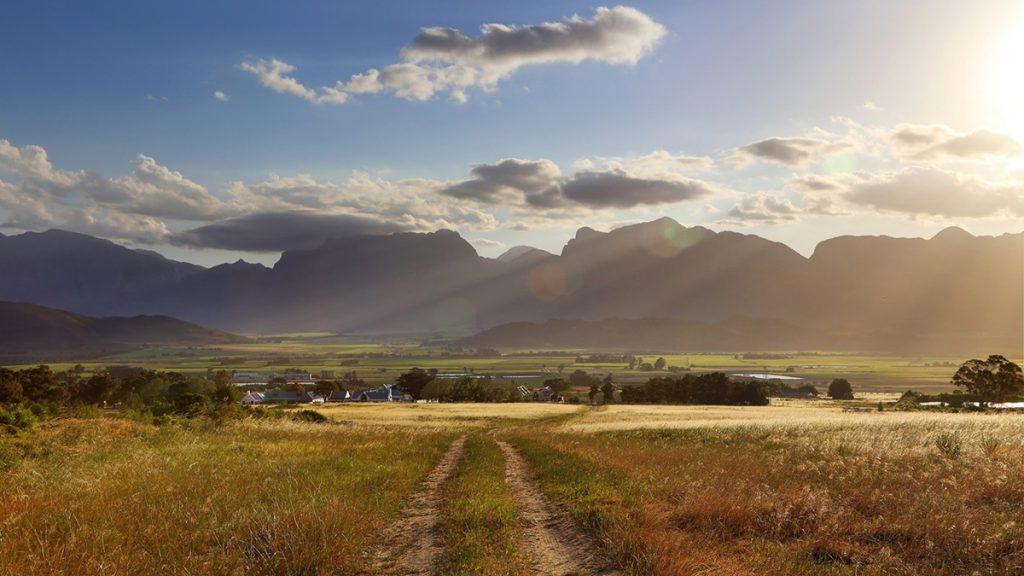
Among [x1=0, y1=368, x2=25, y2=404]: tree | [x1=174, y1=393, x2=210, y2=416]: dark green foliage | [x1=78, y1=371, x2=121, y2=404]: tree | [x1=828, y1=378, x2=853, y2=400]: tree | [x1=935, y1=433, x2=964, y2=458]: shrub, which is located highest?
[x1=935, y1=433, x2=964, y2=458]: shrub

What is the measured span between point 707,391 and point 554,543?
115137 millimetres

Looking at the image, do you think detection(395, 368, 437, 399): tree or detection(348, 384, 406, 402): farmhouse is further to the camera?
detection(348, 384, 406, 402): farmhouse

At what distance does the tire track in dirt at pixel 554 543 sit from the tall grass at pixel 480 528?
9.5 inches

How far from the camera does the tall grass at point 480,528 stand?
365 inches

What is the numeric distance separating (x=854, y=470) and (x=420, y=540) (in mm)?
11912

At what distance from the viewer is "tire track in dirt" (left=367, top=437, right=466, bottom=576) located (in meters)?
9.53

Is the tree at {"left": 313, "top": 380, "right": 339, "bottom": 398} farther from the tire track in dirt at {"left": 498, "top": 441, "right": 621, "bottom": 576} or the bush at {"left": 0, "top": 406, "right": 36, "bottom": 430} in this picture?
the tire track in dirt at {"left": 498, "top": 441, "right": 621, "bottom": 576}

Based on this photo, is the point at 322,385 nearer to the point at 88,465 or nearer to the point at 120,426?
the point at 120,426

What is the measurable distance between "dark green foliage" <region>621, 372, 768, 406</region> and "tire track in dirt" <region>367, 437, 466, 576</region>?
10847cm

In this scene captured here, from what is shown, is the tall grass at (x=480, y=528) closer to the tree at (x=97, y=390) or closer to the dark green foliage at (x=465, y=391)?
the tree at (x=97, y=390)

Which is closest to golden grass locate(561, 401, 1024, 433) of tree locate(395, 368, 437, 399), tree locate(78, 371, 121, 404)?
tree locate(78, 371, 121, 404)

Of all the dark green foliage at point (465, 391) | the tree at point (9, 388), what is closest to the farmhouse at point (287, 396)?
the dark green foliage at point (465, 391)

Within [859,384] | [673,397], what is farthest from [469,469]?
[859,384]

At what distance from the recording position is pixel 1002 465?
15.9 metres
